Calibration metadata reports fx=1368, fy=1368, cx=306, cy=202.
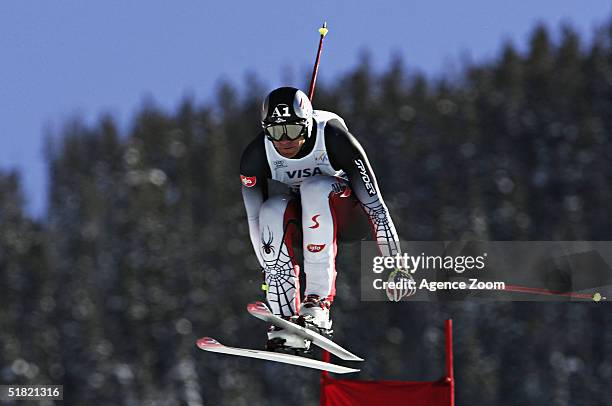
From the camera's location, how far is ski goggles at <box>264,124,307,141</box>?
898cm

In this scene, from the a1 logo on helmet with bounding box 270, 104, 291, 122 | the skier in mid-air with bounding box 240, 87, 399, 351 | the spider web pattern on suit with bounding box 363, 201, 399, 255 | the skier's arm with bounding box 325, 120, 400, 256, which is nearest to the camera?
the a1 logo on helmet with bounding box 270, 104, 291, 122

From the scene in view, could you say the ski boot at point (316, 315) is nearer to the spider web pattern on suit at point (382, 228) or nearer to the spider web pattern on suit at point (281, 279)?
the spider web pattern on suit at point (281, 279)

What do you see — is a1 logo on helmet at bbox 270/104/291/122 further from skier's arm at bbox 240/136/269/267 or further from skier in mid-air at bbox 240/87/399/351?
skier's arm at bbox 240/136/269/267

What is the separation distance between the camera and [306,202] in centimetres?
903

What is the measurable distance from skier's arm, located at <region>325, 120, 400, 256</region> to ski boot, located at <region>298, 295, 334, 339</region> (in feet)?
1.93

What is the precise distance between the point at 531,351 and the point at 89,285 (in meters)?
17.1

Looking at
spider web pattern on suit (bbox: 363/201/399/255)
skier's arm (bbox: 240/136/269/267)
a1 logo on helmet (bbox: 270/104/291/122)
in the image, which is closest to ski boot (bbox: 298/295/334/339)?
skier's arm (bbox: 240/136/269/267)

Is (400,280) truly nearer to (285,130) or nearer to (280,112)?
(285,130)

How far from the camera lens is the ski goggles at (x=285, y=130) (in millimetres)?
8984

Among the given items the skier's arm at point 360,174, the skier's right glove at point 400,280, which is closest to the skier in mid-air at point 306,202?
the skier's arm at point 360,174

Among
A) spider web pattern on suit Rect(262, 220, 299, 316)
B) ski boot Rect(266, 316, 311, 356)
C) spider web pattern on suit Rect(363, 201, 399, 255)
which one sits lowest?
ski boot Rect(266, 316, 311, 356)

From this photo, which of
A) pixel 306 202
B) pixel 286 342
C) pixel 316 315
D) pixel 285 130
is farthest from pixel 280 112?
pixel 286 342

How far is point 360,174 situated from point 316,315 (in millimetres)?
986

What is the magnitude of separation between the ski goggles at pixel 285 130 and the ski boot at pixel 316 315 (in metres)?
1.09
